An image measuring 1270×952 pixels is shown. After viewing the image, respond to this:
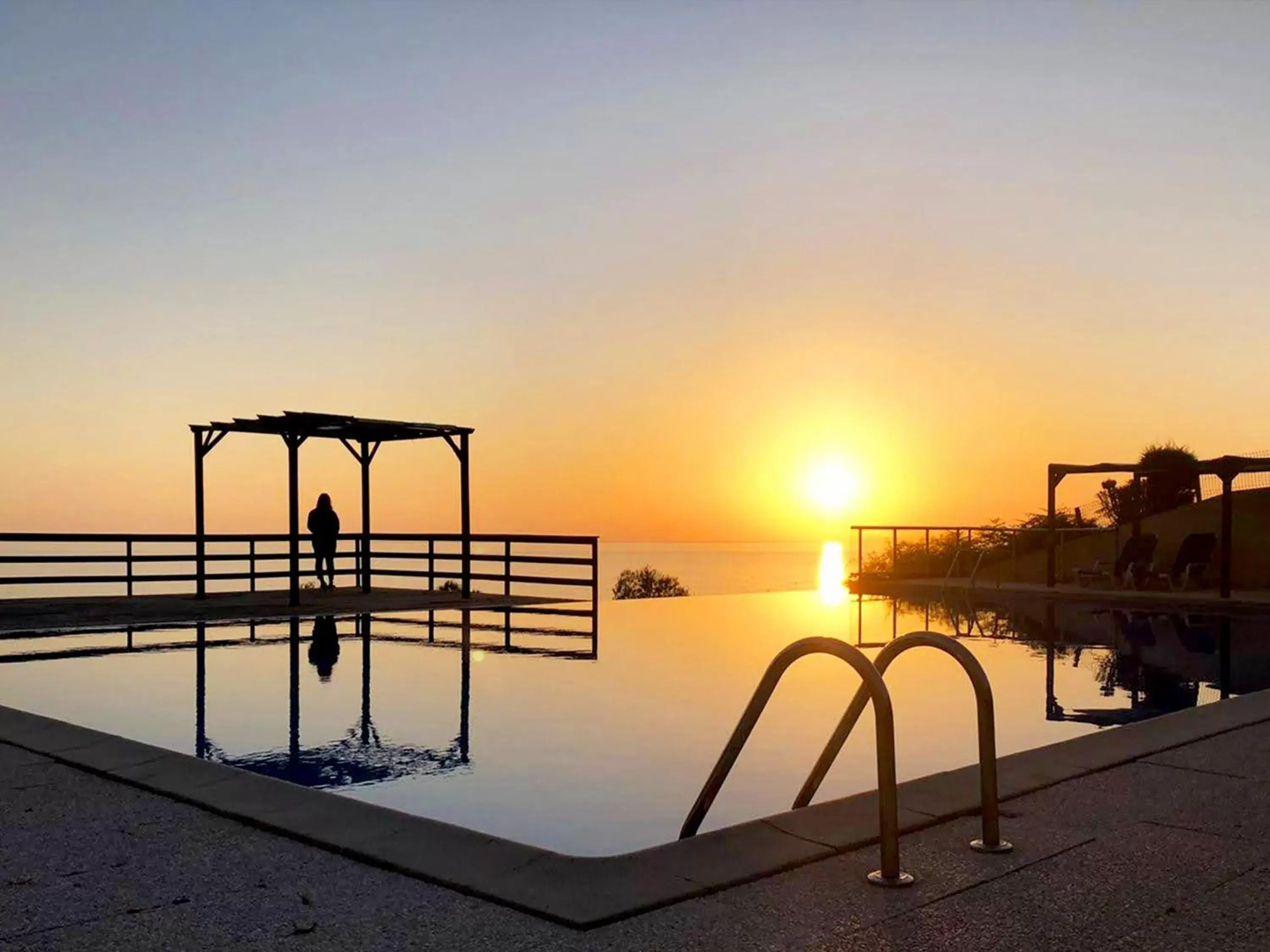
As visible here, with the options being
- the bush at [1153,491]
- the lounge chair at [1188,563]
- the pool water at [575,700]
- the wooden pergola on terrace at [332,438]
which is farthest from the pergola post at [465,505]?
the bush at [1153,491]

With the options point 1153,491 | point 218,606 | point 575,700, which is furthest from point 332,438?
point 1153,491

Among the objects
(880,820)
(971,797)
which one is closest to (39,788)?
(880,820)

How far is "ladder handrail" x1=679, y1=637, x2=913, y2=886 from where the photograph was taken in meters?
3.65

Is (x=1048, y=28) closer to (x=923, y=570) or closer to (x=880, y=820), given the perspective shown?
(x=880, y=820)

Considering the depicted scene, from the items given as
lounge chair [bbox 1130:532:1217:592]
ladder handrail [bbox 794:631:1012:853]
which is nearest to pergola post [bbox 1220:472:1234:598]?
lounge chair [bbox 1130:532:1217:592]

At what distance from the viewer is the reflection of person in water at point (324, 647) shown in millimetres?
9883

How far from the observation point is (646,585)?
26.5 metres

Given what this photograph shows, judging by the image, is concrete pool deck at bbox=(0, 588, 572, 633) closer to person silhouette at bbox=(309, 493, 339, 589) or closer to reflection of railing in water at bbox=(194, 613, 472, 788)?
person silhouette at bbox=(309, 493, 339, 589)

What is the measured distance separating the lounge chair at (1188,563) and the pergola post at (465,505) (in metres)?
11.3

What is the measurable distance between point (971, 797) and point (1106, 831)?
573mm

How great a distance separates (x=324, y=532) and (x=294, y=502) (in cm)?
255

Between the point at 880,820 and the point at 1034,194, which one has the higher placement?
the point at 1034,194

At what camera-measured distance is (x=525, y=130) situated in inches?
560

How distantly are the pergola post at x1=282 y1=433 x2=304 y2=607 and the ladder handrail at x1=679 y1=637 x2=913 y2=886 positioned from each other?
12.1 meters
